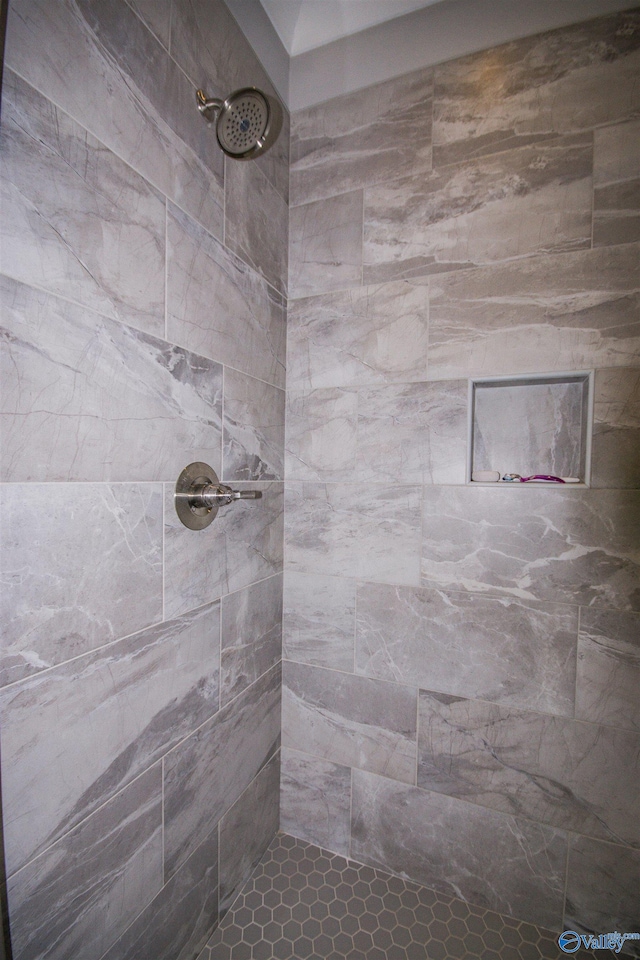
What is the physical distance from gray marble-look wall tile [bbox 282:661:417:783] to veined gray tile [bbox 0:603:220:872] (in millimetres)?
430

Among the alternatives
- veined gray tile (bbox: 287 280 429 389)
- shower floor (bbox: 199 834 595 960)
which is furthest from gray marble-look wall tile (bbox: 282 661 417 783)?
veined gray tile (bbox: 287 280 429 389)

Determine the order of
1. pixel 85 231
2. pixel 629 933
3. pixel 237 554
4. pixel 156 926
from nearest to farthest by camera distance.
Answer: pixel 85 231, pixel 156 926, pixel 629 933, pixel 237 554

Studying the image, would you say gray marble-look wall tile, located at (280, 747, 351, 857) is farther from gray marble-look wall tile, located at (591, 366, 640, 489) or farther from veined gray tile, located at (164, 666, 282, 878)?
gray marble-look wall tile, located at (591, 366, 640, 489)

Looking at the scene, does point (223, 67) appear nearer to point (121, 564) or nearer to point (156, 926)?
point (121, 564)

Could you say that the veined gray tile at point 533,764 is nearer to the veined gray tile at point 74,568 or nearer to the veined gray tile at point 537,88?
the veined gray tile at point 74,568

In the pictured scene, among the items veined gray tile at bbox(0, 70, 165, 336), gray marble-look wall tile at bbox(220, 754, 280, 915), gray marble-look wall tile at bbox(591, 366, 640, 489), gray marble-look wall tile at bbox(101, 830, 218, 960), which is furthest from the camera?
gray marble-look wall tile at bbox(220, 754, 280, 915)

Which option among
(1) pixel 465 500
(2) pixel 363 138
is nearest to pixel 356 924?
(1) pixel 465 500

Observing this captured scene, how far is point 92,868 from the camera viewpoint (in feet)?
2.40

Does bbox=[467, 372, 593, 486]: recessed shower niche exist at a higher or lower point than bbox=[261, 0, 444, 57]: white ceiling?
lower

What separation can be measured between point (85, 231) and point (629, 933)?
6.31 feet

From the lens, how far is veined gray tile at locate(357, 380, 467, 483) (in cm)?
115

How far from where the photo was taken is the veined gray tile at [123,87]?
62 cm

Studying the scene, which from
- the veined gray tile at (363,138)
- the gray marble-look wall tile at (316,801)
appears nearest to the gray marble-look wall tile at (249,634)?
the gray marble-look wall tile at (316,801)

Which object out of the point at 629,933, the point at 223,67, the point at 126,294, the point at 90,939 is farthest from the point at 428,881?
the point at 223,67
